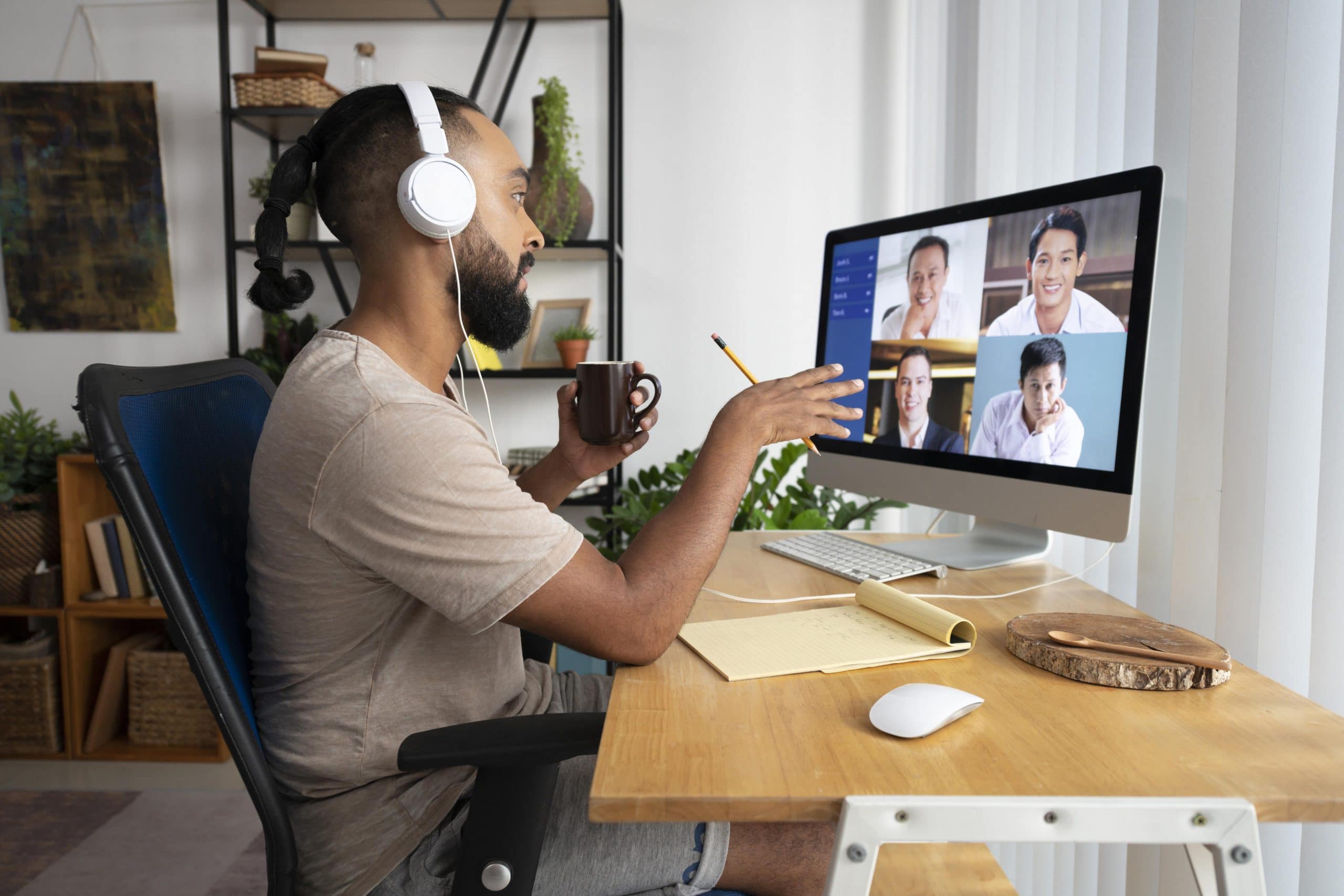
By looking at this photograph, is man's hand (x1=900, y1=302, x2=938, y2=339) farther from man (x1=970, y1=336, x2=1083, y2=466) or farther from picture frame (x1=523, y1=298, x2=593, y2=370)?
picture frame (x1=523, y1=298, x2=593, y2=370)

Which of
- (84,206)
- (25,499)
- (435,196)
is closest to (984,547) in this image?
(435,196)

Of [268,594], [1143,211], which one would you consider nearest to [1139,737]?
[1143,211]

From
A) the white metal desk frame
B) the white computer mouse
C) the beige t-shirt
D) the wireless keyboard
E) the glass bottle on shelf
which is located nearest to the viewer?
the white metal desk frame

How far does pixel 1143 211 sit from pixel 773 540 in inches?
30.5

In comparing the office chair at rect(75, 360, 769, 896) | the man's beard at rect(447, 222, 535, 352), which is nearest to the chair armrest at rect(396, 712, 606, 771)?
the office chair at rect(75, 360, 769, 896)

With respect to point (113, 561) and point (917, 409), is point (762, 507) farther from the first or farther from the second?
point (113, 561)

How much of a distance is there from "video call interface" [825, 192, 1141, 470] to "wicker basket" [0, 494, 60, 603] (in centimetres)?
240

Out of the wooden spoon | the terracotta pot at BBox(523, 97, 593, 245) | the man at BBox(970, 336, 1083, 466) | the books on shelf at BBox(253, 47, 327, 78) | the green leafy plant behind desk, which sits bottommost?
the green leafy plant behind desk

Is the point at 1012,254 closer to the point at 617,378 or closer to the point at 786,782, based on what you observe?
the point at 617,378

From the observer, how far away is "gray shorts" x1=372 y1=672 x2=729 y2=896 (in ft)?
2.69

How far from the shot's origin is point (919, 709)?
2.31ft

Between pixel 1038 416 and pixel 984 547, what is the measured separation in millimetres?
285

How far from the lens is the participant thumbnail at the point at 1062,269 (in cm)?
103

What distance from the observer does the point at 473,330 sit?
3.50 feet
